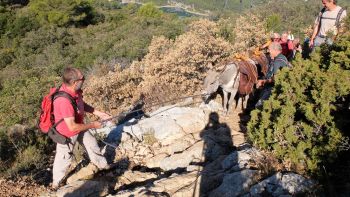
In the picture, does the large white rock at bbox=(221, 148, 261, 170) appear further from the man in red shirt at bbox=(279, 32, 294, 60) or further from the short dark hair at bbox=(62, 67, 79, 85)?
the man in red shirt at bbox=(279, 32, 294, 60)

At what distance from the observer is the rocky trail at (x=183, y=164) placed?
465cm

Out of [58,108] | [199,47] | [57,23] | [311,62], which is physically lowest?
[57,23]

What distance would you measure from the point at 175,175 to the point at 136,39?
28.0 meters

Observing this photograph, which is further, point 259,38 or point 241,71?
point 259,38

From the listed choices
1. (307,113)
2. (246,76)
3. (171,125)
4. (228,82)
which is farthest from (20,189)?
(246,76)

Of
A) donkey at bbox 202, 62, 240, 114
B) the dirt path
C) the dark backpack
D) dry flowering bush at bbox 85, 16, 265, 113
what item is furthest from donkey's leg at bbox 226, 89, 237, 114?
the dirt path

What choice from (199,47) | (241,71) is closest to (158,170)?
(241,71)

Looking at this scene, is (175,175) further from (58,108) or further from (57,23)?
(57,23)

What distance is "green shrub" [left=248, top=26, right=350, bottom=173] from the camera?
15.2 feet

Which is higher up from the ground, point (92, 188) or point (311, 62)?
point (311, 62)

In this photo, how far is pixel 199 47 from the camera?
39.4 feet

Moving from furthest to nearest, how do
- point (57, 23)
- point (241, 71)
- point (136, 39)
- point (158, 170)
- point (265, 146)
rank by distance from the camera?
point (57, 23)
point (136, 39)
point (241, 71)
point (158, 170)
point (265, 146)

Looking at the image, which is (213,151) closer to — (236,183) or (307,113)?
(236,183)

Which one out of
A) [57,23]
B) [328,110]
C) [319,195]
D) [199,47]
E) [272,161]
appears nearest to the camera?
[319,195]
